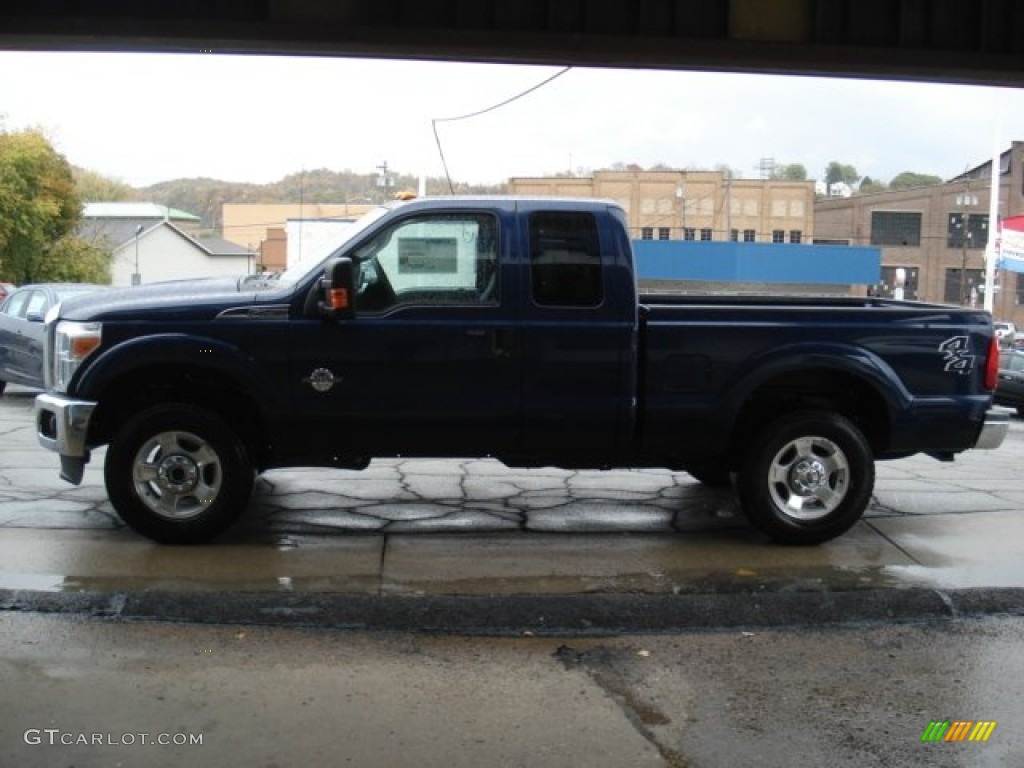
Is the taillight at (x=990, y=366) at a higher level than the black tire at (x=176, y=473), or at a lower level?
higher

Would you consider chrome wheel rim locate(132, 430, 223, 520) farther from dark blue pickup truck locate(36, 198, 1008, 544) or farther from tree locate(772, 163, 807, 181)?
tree locate(772, 163, 807, 181)

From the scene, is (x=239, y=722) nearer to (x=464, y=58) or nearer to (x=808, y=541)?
(x=808, y=541)

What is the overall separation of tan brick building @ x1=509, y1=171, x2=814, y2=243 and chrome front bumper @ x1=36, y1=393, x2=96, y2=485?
193ft

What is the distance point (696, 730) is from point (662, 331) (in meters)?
2.86

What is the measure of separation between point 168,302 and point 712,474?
14.0 ft

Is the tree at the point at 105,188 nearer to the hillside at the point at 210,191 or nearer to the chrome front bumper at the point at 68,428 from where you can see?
the hillside at the point at 210,191

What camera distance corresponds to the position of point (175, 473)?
239 inches

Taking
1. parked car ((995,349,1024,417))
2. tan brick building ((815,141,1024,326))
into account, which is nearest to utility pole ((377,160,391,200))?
parked car ((995,349,1024,417))

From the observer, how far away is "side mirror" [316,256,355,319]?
5.88m

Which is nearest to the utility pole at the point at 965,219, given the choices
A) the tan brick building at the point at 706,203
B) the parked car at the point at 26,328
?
the tan brick building at the point at 706,203

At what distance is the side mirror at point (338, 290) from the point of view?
19.3 feet

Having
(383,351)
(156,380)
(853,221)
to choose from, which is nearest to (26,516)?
(156,380)

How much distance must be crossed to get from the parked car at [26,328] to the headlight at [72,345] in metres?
7.05

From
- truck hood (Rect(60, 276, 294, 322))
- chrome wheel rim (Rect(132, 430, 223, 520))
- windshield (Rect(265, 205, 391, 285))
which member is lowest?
chrome wheel rim (Rect(132, 430, 223, 520))
